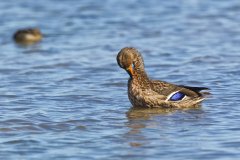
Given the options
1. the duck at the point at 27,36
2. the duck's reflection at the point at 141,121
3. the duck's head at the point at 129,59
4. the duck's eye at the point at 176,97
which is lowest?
the duck's reflection at the point at 141,121

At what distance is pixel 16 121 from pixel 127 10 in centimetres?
1235

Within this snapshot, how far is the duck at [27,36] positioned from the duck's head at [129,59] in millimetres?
7072

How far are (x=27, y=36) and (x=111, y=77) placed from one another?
4951mm

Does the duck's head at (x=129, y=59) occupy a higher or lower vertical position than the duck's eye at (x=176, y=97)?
higher

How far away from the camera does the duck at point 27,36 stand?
1927cm

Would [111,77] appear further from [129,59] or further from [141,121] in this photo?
[141,121]

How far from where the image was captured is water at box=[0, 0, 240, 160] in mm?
9906

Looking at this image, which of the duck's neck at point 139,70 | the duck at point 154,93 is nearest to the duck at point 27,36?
the duck's neck at point 139,70

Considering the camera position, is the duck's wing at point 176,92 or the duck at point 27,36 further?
the duck at point 27,36

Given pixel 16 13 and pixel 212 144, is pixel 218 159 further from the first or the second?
pixel 16 13

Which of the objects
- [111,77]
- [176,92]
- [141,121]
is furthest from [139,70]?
[111,77]

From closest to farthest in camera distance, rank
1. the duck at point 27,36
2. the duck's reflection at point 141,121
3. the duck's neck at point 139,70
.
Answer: the duck's reflection at point 141,121
the duck's neck at point 139,70
the duck at point 27,36

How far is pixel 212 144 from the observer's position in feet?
32.3

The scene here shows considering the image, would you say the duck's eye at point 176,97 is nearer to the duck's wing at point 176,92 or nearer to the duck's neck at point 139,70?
the duck's wing at point 176,92
